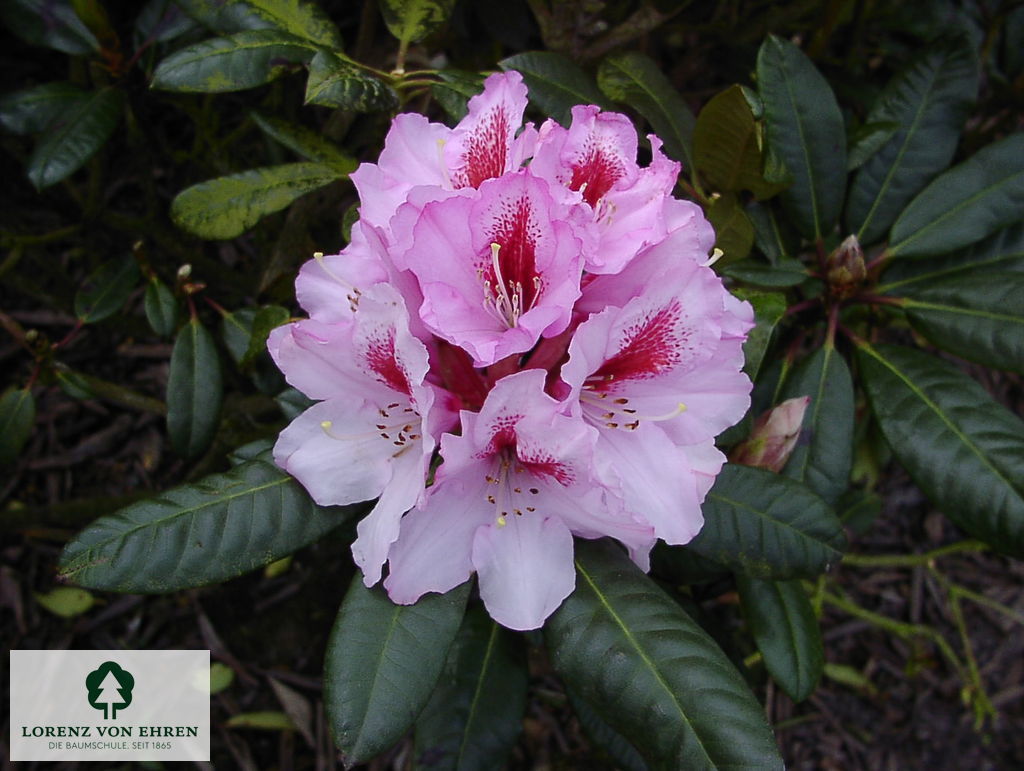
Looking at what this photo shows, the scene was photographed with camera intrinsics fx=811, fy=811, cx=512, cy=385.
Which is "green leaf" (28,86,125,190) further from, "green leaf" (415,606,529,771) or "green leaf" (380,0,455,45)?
"green leaf" (415,606,529,771)

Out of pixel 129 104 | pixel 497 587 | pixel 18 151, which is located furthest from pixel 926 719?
pixel 18 151

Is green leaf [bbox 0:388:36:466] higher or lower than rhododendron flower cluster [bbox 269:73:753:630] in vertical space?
lower

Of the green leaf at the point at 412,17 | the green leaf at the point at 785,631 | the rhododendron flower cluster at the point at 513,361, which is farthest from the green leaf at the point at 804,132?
the green leaf at the point at 785,631

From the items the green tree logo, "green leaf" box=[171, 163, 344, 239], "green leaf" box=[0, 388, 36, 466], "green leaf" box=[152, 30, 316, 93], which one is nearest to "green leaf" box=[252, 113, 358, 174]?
"green leaf" box=[171, 163, 344, 239]

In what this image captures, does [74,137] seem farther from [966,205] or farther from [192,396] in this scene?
[966,205]

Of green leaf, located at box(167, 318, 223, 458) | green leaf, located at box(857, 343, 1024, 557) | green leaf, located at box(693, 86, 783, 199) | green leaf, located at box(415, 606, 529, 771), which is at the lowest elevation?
green leaf, located at box(415, 606, 529, 771)

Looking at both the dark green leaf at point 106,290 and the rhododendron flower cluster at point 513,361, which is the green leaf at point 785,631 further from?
the dark green leaf at point 106,290

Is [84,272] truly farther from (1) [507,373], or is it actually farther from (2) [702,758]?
(2) [702,758]
